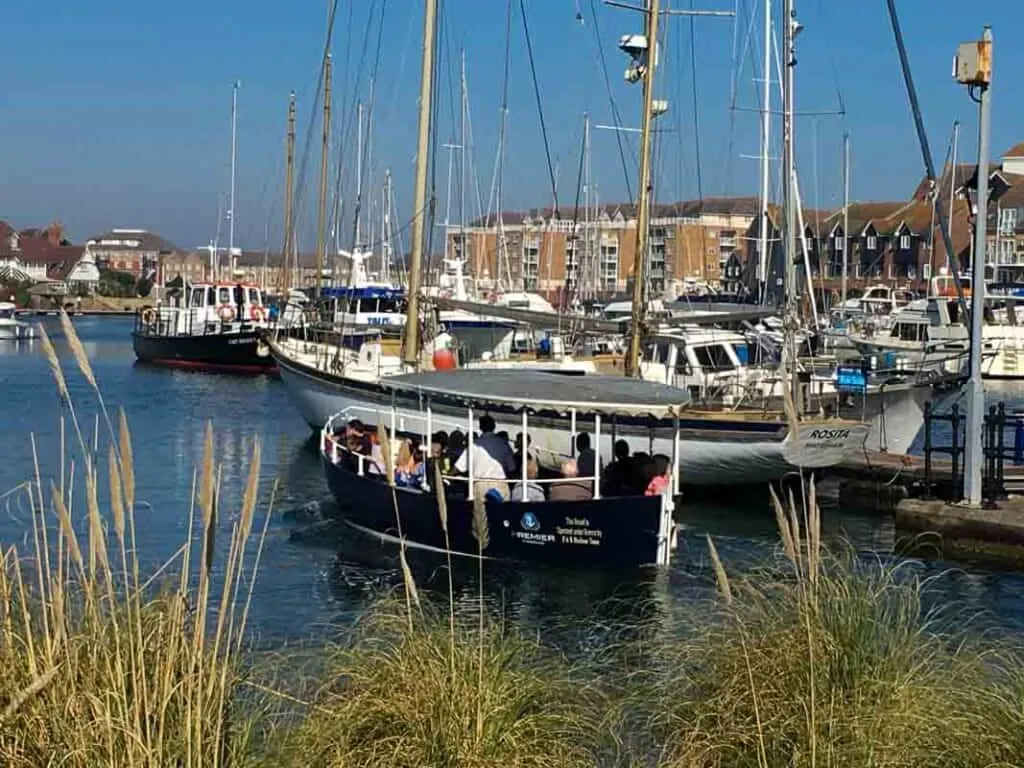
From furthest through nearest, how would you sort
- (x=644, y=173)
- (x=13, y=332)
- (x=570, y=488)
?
(x=13, y=332)
(x=644, y=173)
(x=570, y=488)

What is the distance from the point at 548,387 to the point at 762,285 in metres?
34.8

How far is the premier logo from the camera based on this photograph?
80.3 ft

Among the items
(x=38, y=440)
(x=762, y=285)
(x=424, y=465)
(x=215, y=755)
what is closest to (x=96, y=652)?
(x=215, y=755)

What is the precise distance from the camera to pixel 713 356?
3105 centimetres

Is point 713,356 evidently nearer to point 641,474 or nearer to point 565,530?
point 641,474

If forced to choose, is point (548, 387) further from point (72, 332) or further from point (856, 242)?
point (856, 242)

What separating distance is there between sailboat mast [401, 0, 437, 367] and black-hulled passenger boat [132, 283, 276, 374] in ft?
133

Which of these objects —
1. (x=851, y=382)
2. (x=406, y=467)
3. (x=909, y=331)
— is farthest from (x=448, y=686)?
(x=909, y=331)

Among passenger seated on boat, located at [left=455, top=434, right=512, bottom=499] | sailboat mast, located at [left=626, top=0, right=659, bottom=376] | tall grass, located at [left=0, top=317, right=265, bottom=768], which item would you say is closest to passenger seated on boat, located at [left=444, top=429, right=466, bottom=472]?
passenger seated on boat, located at [left=455, top=434, right=512, bottom=499]

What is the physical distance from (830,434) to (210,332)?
53.9m

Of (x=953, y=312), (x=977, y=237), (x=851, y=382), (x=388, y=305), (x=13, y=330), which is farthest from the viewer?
(x=13, y=330)

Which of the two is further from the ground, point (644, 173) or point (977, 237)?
point (644, 173)

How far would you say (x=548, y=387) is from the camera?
20391mm

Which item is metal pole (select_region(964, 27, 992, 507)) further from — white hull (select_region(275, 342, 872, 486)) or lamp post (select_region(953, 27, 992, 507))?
Result: white hull (select_region(275, 342, 872, 486))
